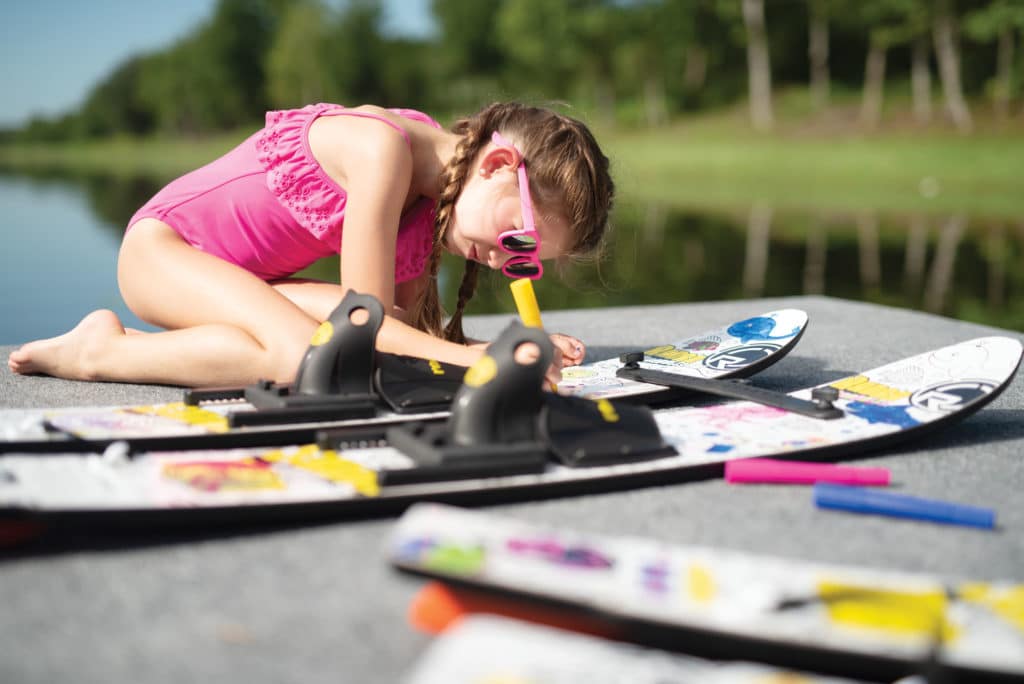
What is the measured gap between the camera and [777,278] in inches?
229

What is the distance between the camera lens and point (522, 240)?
1.93 meters

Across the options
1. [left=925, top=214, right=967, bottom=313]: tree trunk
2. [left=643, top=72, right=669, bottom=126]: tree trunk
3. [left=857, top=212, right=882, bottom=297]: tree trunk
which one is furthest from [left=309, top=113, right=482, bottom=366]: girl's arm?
[left=643, top=72, right=669, bottom=126]: tree trunk

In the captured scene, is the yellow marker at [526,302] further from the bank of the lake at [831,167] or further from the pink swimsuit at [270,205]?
the bank of the lake at [831,167]

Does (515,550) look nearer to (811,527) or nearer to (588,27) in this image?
(811,527)

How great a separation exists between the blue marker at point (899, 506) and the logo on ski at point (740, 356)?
0.69 meters

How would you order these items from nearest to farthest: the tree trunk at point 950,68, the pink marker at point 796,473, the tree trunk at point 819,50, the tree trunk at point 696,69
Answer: the pink marker at point 796,473 → the tree trunk at point 950,68 → the tree trunk at point 819,50 → the tree trunk at point 696,69

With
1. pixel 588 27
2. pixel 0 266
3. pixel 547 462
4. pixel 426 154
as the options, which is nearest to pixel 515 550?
pixel 547 462

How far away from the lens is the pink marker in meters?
1.46

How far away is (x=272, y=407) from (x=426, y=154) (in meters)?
0.71

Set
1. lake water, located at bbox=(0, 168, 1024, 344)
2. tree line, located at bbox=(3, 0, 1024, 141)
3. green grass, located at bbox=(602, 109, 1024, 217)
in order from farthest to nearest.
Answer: tree line, located at bbox=(3, 0, 1024, 141) < green grass, located at bbox=(602, 109, 1024, 217) < lake water, located at bbox=(0, 168, 1024, 344)

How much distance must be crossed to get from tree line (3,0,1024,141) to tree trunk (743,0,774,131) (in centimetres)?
4

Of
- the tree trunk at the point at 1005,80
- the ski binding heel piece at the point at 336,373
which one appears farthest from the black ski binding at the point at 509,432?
the tree trunk at the point at 1005,80

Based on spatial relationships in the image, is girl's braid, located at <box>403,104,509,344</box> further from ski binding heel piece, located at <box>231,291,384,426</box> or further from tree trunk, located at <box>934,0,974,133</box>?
tree trunk, located at <box>934,0,974,133</box>

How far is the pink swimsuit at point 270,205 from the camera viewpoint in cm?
208
